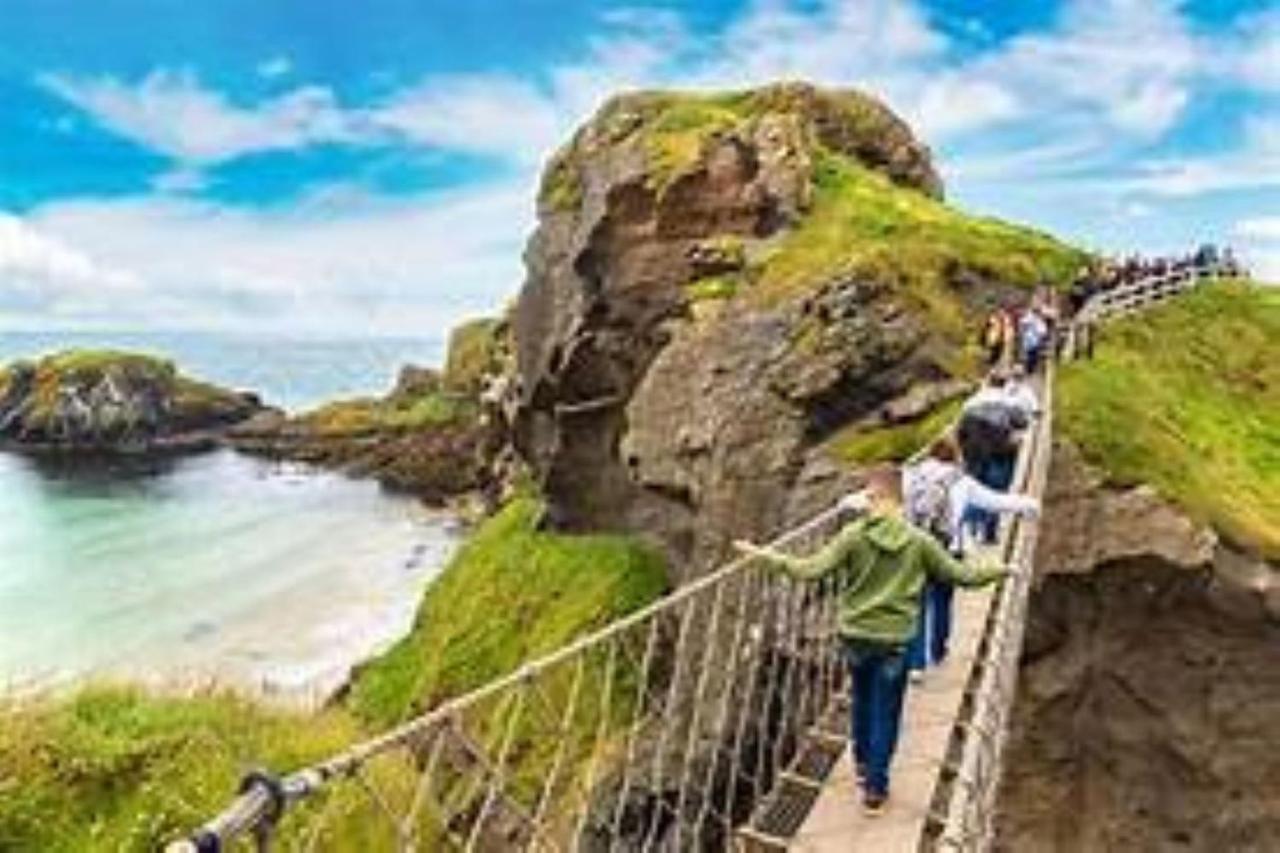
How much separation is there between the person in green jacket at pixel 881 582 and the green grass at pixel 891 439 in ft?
42.0

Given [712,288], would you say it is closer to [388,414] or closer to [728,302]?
[728,302]

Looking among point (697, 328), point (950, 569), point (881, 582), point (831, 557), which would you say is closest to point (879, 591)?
point (881, 582)

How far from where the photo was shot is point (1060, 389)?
22047mm

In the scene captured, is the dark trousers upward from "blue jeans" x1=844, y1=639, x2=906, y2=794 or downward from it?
upward

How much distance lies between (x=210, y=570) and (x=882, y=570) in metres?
49.9

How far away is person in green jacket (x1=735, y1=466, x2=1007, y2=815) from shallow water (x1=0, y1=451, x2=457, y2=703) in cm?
2197

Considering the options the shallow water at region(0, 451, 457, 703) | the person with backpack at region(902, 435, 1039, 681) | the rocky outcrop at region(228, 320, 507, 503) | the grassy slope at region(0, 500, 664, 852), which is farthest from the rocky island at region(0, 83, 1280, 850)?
the rocky outcrop at region(228, 320, 507, 503)

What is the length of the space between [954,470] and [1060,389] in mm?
11429

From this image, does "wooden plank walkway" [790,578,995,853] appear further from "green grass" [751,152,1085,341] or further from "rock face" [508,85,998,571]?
"green grass" [751,152,1085,341]

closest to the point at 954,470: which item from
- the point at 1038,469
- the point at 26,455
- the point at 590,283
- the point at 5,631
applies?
the point at 1038,469

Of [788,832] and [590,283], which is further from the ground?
[590,283]

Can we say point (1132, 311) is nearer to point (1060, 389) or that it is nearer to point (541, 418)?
point (1060, 389)

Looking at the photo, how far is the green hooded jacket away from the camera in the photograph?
7.85 meters

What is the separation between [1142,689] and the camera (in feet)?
65.4
